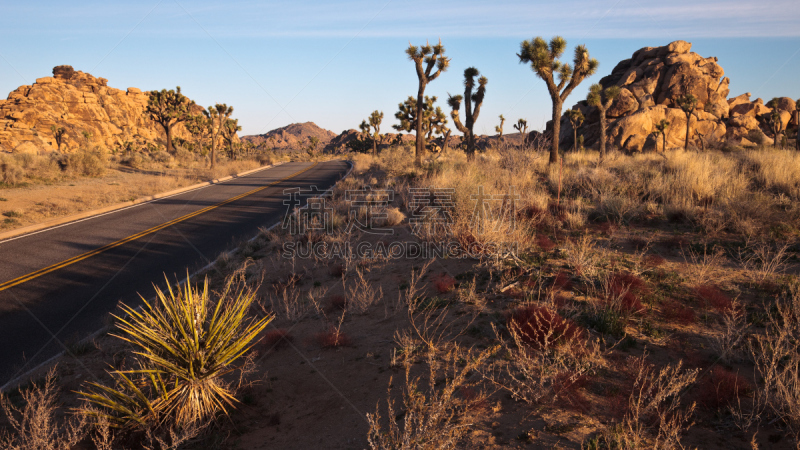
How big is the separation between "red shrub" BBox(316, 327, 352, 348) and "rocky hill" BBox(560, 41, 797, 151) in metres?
43.6

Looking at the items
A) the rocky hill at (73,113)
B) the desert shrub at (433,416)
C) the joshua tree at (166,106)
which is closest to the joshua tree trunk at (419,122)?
the desert shrub at (433,416)

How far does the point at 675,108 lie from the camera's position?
43562 mm

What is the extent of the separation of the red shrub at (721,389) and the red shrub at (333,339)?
403 cm

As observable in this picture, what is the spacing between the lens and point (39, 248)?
10984 millimetres

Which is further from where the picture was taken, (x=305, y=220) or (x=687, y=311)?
(x=305, y=220)

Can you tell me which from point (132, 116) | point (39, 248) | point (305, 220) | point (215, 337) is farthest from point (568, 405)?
point (132, 116)

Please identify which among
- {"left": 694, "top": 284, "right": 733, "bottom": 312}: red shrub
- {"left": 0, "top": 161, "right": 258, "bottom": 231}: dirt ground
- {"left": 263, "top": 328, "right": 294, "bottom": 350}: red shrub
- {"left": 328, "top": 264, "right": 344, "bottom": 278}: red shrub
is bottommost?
{"left": 263, "top": 328, "right": 294, "bottom": 350}: red shrub

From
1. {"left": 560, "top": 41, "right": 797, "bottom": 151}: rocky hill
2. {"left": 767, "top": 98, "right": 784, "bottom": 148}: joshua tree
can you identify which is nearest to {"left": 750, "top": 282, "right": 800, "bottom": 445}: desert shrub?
{"left": 560, "top": 41, "right": 797, "bottom": 151}: rocky hill

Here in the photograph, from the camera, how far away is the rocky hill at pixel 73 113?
211ft

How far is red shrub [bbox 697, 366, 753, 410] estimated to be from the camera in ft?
11.3

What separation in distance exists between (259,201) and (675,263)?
16.7 m

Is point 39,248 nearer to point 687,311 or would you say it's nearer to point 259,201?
point 259,201

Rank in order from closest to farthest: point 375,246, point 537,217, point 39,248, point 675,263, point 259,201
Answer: point 675,263 → point 537,217 → point 375,246 → point 39,248 → point 259,201

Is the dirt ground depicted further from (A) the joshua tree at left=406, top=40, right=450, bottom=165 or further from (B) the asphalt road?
(A) the joshua tree at left=406, top=40, right=450, bottom=165
